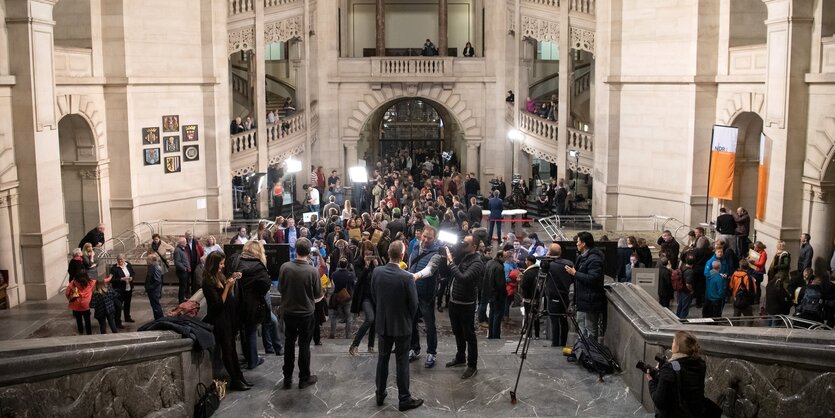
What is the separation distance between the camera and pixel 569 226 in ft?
73.7

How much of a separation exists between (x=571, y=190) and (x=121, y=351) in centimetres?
1883

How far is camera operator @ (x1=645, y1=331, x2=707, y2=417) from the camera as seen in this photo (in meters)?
6.39

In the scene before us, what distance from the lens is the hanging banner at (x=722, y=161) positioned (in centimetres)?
1767

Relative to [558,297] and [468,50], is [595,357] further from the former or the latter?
[468,50]

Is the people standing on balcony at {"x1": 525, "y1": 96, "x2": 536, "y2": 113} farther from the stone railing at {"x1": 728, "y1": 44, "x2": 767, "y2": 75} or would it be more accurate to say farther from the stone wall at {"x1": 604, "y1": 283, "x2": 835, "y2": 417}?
the stone wall at {"x1": 604, "y1": 283, "x2": 835, "y2": 417}

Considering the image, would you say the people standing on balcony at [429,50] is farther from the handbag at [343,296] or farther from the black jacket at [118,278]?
the handbag at [343,296]

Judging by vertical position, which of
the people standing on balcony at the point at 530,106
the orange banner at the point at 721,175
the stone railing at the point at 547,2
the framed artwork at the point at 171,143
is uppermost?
the stone railing at the point at 547,2

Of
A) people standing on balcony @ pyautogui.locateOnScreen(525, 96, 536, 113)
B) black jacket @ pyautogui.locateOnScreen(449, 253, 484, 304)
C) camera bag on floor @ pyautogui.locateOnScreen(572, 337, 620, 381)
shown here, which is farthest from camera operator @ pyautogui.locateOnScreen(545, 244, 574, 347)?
people standing on balcony @ pyautogui.locateOnScreen(525, 96, 536, 113)

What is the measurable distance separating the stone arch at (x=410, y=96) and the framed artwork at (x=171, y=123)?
7.89 metres

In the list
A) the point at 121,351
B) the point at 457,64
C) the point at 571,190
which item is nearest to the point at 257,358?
the point at 121,351

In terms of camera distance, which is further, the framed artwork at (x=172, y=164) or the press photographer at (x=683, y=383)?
the framed artwork at (x=172, y=164)

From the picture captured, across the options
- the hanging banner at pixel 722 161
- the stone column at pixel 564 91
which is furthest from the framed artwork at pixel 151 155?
the hanging banner at pixel 722 161

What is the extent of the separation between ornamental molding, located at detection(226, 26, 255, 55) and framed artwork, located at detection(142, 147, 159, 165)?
3714 millimetres

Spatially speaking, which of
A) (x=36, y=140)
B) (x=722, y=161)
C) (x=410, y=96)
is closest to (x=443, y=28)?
(x=410, y=96)
